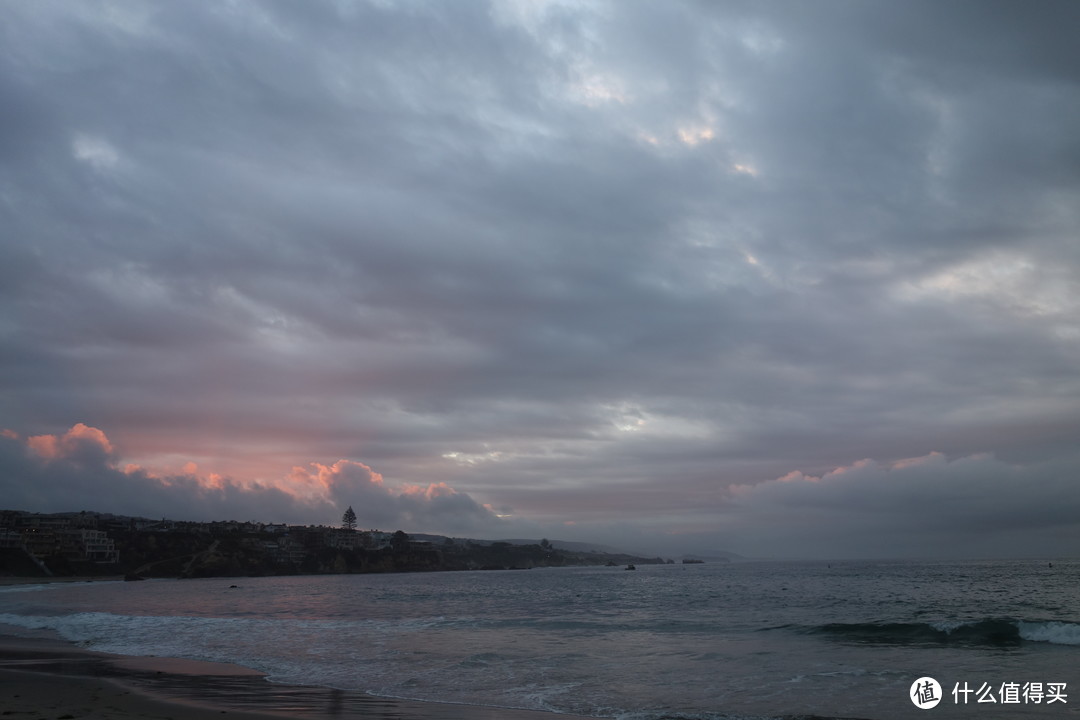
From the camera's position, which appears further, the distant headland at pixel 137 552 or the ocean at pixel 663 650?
the distant headland at pixel 137 552

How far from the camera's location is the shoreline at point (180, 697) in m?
15.3

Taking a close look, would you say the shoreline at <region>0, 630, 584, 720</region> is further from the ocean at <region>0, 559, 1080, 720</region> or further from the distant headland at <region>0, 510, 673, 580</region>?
the distant headland at <region>0, 510, 673, 580</region>

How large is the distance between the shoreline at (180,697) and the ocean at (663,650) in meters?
1.32

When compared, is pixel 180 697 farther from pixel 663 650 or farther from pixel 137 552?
pixel 137 552

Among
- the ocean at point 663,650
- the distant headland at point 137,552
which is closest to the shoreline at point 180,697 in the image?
the ocean at point 663,650

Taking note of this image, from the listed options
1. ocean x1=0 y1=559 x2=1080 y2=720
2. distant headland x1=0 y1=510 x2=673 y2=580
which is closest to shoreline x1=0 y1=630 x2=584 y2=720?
ocean x1=0 y1=559 x2=1080 y2=720

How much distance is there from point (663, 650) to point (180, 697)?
17.5 metres

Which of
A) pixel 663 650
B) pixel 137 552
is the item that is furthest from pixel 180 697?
pixel 137 552

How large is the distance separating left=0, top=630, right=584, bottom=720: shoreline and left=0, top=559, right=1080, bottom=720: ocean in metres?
1.32

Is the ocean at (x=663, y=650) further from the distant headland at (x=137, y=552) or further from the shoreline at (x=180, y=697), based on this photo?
the distant headland at (x=137, y=552)

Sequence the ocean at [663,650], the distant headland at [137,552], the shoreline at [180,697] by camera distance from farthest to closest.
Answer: the distant headland at [137,552] → the ocean at [663,650] → the shoreline at [180,697]

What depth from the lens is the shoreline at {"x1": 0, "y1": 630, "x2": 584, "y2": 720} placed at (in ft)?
50.1

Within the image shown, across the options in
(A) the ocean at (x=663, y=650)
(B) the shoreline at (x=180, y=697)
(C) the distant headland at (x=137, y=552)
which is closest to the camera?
(B) the shoreline at (x=180, y=697)

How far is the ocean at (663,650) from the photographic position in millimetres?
17734
